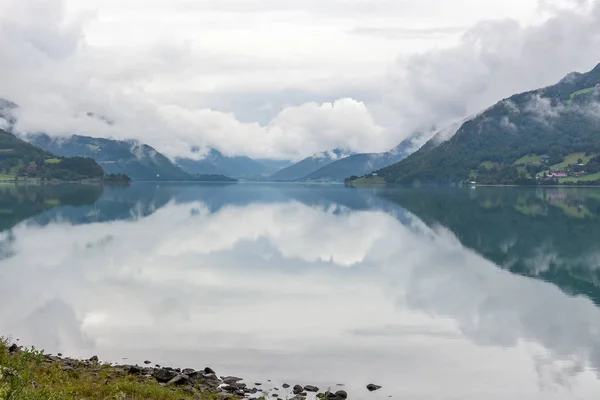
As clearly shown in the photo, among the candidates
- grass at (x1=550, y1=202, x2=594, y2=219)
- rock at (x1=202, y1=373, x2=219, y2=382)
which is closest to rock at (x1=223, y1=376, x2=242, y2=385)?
rock at (x1=202, y1=373, x2=219, y2=382)

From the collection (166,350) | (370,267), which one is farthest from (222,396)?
(370,267)

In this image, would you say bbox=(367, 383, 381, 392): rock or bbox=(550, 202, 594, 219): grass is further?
bbox=(550, 202, 594, 219): grass

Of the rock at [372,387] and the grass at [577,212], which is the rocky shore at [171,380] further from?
Answer: the grass at [577,212]

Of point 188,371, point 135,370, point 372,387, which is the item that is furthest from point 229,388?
point 372,387

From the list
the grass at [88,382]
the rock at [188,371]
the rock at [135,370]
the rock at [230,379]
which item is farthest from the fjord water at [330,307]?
the grass at [88,382]

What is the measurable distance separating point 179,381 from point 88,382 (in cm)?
364

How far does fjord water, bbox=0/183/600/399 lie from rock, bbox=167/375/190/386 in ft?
9.60

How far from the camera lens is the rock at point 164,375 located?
85.6 feet

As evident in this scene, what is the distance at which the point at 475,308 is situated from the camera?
4262cm

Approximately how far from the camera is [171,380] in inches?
1006

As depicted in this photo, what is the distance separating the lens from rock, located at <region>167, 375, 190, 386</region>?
998 inches

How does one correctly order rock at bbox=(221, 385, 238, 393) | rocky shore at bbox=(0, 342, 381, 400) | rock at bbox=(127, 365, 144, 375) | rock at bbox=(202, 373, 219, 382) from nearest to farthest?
1. rocky shore at bbox=(0, 342, 381, 400)
2. rock at bbox=(221, 385, 238, 393)
3. rock at bbox=(127, 365, 144, 375)
4. rock at bbox=(202, 373, 219, 382)

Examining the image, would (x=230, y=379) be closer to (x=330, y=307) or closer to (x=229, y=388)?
(x=229, y=388)

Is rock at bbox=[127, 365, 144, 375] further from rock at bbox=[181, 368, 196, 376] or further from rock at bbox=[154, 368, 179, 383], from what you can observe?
rock at bbox=[181, 368, 196, 376]
